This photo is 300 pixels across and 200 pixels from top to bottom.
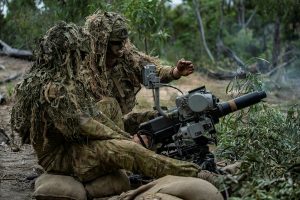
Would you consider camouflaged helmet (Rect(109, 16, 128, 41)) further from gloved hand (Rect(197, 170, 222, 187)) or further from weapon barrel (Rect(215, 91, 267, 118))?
gloved hand (Rect(197, 170, 222, 187))

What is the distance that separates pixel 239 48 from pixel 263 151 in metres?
15.1

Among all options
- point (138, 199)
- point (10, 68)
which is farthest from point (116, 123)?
point (10, 68)

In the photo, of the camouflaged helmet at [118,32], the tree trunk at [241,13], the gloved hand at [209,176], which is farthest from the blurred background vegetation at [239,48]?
the camouflaged helmet at [118,32]

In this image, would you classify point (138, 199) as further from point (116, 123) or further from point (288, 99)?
point (288, 99)

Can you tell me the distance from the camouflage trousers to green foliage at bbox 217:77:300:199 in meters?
0.52

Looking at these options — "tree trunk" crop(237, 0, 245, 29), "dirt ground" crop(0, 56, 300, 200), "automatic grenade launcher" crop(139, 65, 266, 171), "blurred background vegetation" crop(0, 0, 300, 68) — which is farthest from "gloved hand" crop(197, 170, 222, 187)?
"tree trunk" crop(237, 0, 245, 29)

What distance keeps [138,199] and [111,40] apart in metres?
1.78

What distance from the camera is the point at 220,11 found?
19438 millimetres

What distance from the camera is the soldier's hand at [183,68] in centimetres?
583

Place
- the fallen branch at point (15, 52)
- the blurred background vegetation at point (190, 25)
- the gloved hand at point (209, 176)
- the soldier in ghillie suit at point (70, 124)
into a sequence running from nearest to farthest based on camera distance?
the gloved hand at point (209, 176) → the soldier in ghillie suit at point (70, 124) → the blurred background vegetation at point (190, 25) → the fallen branch at point (15, 52)

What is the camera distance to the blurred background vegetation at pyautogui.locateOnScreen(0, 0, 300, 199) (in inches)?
177

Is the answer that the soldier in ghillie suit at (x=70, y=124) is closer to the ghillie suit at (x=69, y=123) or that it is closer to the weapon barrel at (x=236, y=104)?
the ghillie suit at (x=69, y=123)

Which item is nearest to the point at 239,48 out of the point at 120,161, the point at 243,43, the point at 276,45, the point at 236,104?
the point at 243,43

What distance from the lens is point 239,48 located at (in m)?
19.8
